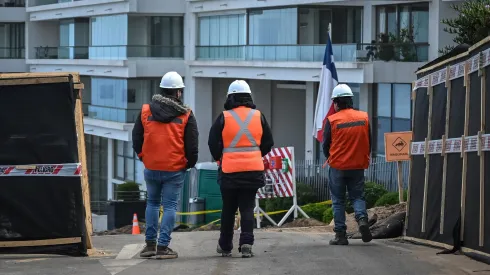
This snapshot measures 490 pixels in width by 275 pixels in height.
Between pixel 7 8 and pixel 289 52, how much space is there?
2611 centimetres

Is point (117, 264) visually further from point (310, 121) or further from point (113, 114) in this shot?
point (113, 114)

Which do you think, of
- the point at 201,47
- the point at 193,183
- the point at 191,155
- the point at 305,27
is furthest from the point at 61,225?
the point at 201,47

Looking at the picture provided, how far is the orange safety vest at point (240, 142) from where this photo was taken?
1184 centimetres

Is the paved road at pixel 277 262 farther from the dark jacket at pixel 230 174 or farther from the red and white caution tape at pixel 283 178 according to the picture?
the red and white caution tape at pixel 283 178

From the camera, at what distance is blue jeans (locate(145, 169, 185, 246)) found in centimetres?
1189

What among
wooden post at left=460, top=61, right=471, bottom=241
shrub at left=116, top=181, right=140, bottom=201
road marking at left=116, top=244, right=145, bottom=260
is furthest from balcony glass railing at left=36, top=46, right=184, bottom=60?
wooden post at left=460, top=61, right=471, bottom=241

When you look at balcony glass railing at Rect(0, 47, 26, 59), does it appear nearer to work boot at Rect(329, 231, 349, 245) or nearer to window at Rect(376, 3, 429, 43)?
window at Rect(376, 3, 429, 43)

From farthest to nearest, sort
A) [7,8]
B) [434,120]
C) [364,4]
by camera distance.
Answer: [7,8] < [364,4] < [434,120]

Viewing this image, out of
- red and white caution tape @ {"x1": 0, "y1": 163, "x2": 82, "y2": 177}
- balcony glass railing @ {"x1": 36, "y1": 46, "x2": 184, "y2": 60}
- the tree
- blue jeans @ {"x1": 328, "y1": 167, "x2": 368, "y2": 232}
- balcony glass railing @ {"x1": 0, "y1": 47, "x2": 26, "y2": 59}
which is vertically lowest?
blue jeans @ {"x1": 328, "y1": 167, "x2": 368, "y2": 232}

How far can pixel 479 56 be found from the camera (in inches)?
437

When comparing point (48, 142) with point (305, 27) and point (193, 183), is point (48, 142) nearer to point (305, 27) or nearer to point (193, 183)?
point (193, 183)

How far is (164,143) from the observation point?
11.8 meters

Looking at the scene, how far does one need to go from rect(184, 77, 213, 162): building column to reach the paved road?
34.3 metres

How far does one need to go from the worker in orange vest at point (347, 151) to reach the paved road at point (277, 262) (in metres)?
0.35
